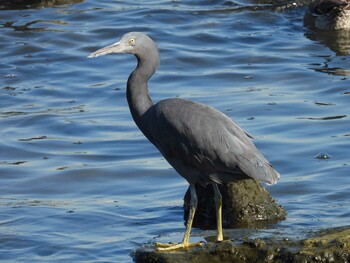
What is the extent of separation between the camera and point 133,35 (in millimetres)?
8344

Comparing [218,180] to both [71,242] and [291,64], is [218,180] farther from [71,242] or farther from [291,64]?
[291,64]

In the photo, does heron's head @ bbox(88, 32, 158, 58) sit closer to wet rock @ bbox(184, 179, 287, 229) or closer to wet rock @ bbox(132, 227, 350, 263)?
wet rock @ bbox(184, 179, 287, 229)

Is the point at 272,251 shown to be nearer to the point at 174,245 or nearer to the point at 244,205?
the point at 174,245

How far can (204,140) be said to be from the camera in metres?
7.82

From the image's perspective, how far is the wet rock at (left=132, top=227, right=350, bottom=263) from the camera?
7113 millimetres

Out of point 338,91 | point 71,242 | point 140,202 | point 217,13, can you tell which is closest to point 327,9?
point 217,13

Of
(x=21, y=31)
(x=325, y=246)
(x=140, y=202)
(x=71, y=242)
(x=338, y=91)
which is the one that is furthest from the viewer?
(x=21, y=31)

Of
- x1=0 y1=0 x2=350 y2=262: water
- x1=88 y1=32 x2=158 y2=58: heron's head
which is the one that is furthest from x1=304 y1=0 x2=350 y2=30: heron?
x1=88 y1=32 x2=158 y2=58: heron's head

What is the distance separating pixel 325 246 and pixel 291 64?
8.15 meters

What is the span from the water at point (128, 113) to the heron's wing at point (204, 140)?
74 cm

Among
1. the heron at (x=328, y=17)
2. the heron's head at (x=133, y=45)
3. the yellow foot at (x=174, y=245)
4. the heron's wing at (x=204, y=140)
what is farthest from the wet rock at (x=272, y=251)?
the heron at (x=328, y=17)

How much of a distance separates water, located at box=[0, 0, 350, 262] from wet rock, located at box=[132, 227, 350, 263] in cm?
59

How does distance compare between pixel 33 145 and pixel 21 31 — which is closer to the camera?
pixel 33 145

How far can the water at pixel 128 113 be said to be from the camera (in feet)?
30.2
